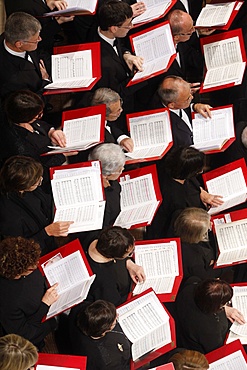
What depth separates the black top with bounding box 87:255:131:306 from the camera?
16.8 feet

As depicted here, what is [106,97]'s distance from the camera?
5.65 m

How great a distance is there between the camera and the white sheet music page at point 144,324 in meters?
5.09

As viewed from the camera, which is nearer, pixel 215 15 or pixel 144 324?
pixel 144 324

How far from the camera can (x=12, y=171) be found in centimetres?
470

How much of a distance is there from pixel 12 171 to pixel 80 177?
624 millimetres

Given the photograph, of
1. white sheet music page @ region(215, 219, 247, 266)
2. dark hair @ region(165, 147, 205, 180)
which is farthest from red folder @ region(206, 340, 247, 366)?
dark hair @ region(165, 147, 205, 180)

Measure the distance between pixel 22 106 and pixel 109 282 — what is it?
1575 millimetres

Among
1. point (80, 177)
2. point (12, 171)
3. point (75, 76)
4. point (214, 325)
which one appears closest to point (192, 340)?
point (214, 325)

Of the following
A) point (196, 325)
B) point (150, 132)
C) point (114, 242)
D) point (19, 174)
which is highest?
point (19, 174)

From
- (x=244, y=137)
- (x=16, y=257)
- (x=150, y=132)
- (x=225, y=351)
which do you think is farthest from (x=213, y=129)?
(x=16, y=257)

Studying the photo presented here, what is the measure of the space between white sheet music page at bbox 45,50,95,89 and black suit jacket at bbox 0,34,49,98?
6.5 inches

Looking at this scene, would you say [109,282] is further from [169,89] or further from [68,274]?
[169,89]

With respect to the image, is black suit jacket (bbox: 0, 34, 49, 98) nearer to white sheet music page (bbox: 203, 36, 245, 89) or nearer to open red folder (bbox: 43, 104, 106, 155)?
open red folder (bbox: 43, 104, 106, 155)

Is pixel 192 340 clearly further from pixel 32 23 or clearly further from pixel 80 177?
pixel 32 23
